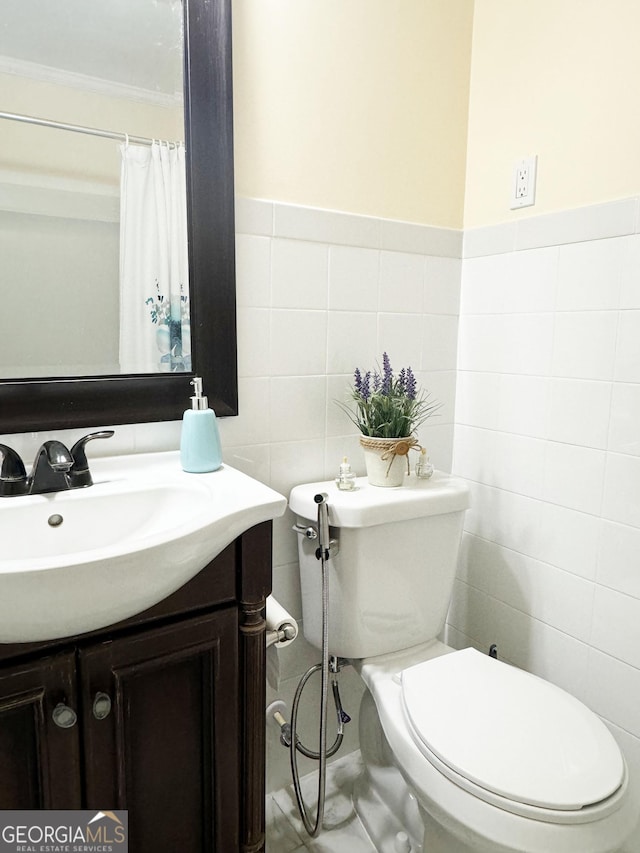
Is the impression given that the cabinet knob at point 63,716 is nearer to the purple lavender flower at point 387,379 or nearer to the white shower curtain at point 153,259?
the white shower curtain at point 153,259

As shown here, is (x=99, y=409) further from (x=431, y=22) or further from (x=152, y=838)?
(x=431, y=22)

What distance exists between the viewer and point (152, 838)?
89 centimetres

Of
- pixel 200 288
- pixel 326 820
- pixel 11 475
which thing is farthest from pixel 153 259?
pixel 326 820

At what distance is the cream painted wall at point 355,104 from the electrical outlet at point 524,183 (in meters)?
0.17

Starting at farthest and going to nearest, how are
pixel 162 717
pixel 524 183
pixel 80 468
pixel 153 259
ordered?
pixel 524 183
pixel 153 259
pixel 80 468
pixel 162 717

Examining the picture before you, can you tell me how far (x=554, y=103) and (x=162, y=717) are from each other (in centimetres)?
142

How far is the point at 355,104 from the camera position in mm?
1293

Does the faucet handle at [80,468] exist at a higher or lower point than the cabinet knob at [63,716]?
higher

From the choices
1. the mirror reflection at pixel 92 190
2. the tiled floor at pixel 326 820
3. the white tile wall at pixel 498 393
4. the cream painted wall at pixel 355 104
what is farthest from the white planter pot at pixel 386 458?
the tiled floor at pixel 326 820

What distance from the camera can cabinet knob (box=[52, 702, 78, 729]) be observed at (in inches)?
30.5

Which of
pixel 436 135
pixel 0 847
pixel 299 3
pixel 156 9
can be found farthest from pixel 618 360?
pixel 0 847

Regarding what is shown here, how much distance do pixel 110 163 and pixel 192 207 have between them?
161mm

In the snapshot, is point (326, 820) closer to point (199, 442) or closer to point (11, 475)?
point (199, 442)

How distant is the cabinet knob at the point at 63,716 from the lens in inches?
30.5
